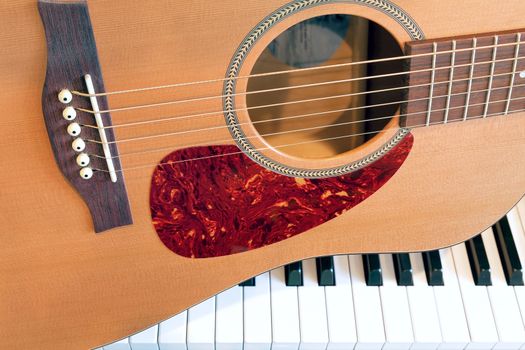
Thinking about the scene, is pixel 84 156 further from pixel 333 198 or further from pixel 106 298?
pixel 333 198

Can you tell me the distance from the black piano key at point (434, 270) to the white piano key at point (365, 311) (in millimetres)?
93

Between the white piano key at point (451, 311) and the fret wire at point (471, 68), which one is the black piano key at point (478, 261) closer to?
the white piano key at point (451, 311)

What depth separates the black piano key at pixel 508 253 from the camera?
1.02 metres

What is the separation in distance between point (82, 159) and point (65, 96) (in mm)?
94

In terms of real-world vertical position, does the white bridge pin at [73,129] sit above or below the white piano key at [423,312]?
above

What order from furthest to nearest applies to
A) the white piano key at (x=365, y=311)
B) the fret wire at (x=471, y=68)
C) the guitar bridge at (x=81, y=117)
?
the white piano key at (x=365, y=311), the fret wire at (x=471, y=68), the guitar bridge at (x=81, y=117)

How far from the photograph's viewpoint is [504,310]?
3.31ft

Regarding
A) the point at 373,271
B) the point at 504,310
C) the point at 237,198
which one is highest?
the point at 237,198

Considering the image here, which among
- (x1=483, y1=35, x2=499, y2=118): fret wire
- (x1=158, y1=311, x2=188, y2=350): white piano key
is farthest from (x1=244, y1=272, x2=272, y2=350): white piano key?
(x1=483, y1=35, x2=499, y2=118): fret wire

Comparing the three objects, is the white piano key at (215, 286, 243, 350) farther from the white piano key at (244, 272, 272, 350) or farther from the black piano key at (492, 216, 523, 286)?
the black piano key at (492, 216, 523, 286)

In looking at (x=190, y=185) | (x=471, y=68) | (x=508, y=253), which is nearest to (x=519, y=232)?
(x=508, y=253)

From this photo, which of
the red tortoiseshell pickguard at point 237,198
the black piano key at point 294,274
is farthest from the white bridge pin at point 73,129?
the black piano key at point 294,274

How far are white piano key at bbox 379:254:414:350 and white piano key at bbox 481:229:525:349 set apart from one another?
0.48ft

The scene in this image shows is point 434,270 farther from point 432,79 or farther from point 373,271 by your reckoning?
point 432,79
